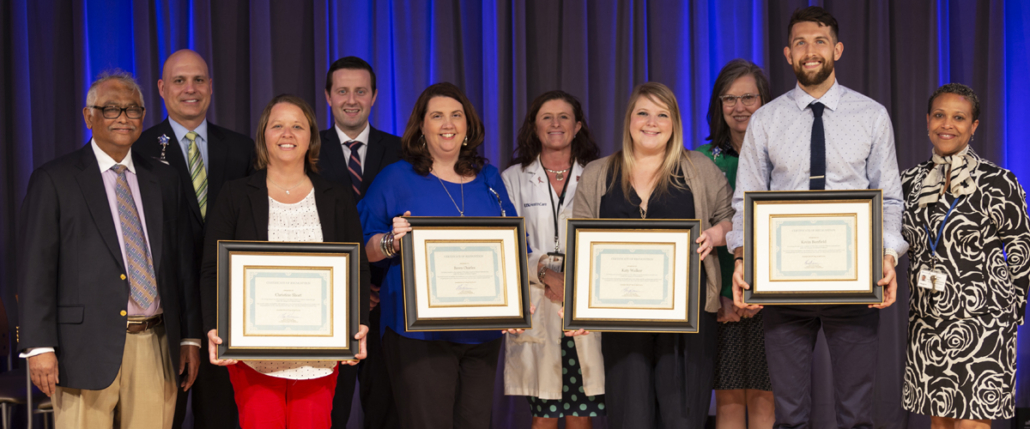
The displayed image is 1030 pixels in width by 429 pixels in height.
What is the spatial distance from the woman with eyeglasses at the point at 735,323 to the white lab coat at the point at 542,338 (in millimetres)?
566

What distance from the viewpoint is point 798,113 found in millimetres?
2633

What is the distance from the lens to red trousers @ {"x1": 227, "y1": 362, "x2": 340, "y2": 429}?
2393mm

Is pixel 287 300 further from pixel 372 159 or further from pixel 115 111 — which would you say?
pixel 372 159

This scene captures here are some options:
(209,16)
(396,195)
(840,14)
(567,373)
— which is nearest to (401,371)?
(396,195)

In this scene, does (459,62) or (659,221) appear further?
(459,62)

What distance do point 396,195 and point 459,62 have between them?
1903 millimetres

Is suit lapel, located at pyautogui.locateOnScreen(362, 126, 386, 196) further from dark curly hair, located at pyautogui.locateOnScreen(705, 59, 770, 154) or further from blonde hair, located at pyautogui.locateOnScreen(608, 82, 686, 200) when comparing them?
dark curly hair, located at pyautogui.locateOnScreen(705, 59, 770, 154)

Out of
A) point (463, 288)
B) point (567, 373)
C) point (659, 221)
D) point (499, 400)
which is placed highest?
point (659, 221)

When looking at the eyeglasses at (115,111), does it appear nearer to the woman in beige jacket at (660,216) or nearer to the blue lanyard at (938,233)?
the woman in beige jacket at (660,216)

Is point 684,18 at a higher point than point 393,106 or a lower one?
higher

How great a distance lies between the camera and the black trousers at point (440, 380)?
2602 mm

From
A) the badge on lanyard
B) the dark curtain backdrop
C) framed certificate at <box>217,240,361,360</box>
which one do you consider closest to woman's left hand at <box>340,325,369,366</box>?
framed certificate at <box>217,240,361,360</box>

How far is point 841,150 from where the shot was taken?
2.55 metres

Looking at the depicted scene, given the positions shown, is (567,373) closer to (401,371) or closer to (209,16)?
(401,371)
